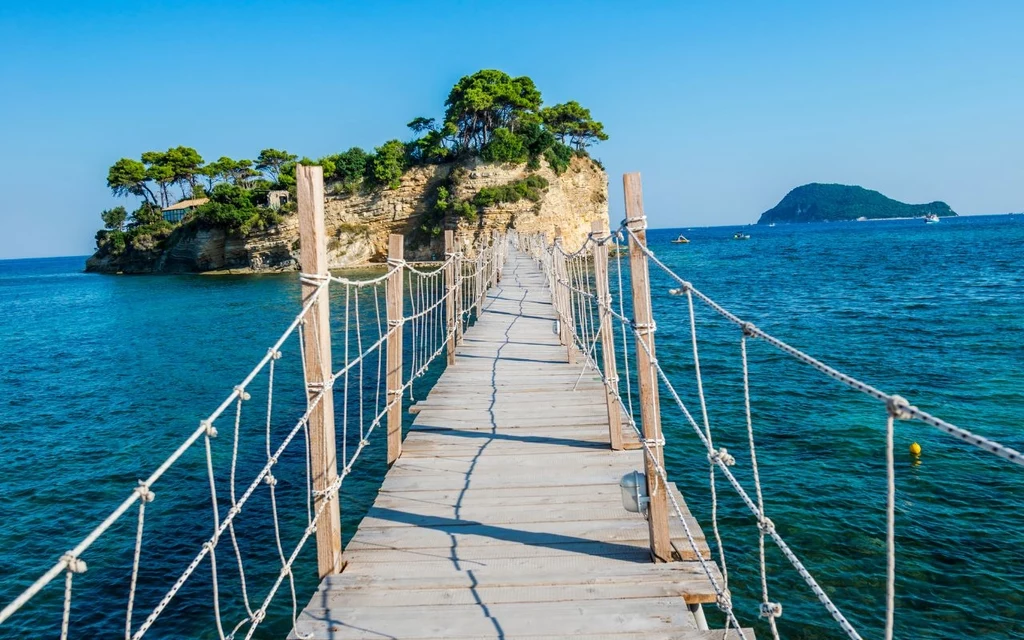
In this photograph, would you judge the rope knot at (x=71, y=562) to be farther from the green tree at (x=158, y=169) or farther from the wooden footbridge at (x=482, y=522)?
the green tree at (x=158, y=169)

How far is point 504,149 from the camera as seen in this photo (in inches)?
1587

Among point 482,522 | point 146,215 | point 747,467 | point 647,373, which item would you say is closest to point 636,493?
point 647,373

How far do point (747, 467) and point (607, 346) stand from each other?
11.7 ft

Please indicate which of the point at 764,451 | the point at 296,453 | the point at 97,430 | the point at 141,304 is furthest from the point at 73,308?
the point at 764,451

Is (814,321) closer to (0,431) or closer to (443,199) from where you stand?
(0,431)

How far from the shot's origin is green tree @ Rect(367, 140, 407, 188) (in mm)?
42031

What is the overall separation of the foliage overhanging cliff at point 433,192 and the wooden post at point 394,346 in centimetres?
3508

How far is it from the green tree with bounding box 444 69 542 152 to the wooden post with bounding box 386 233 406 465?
1505 inches

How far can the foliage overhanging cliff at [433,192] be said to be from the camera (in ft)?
132

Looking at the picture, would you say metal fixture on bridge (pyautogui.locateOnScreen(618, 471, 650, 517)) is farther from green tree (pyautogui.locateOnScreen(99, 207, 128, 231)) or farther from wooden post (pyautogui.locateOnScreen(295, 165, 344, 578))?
green tree (pyautogui.locateOnScreen(99, 207, 128, 231))

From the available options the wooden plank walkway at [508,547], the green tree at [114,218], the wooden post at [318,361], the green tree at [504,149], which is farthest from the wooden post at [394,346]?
the green tree at [114,218]

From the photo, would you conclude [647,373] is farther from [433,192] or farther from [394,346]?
[433,192]

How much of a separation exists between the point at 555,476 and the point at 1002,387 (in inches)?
360

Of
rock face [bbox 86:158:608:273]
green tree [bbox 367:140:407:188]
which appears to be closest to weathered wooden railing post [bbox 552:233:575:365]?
rock face [bbox 86:158:608:273]
